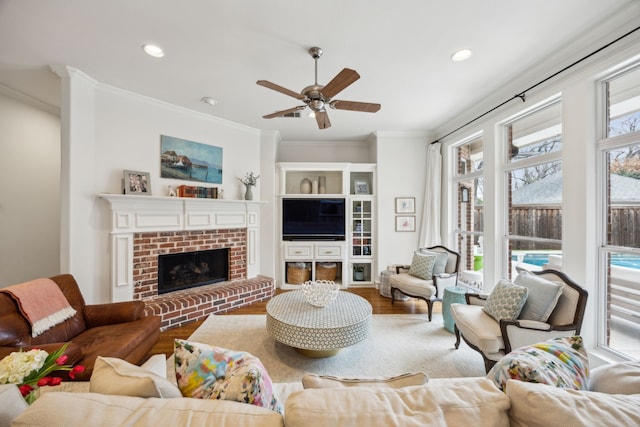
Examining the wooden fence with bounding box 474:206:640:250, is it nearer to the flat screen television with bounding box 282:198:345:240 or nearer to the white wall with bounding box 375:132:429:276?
the white wall with bounding box 375:132:429:276

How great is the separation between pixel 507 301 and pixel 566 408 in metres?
1.61

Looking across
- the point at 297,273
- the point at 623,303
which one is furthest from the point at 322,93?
the point at 297,273

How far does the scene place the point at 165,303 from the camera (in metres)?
2.89

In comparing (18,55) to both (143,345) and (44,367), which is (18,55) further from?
(44,367)

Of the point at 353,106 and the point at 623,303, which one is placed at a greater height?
the point at 353,106

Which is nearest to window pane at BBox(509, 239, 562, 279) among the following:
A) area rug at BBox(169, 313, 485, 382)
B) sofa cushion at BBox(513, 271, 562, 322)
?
sofa cushion at BBox(513, 271, 562, 322)

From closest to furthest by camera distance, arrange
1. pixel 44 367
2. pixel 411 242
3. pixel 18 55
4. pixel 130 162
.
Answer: pixel 44 367 → pixel 18 55 → pixel 130 162 → pixel 411 242

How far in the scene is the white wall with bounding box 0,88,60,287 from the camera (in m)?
2.85

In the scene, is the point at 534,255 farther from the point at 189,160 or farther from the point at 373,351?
the point at 189,160

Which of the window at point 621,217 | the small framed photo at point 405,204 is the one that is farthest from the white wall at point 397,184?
the window at point 621,217

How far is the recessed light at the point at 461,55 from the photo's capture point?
2.15 m

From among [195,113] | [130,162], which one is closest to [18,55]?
[130,162]

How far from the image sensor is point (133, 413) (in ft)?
2.23

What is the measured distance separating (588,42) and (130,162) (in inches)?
182
